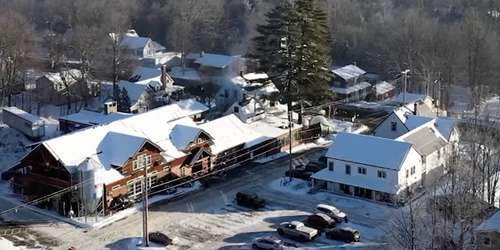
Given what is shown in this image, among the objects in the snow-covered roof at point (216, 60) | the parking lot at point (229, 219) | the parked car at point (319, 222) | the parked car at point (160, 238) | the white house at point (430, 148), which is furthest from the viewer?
the snow-covered roof at point (216, 60)

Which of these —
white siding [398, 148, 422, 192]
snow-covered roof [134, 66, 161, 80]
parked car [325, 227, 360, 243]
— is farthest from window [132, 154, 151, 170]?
snow-covered roof [134, 66, 161, 80]

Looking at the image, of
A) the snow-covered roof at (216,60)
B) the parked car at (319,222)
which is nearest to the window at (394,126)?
the parked car at (319,222)

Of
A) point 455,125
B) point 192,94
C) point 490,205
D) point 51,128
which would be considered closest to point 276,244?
point 490,205

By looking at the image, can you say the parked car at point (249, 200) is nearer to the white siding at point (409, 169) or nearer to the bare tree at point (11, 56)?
the white siding at point (409, 169)

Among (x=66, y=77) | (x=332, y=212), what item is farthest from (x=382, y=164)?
(x=66, y=77)

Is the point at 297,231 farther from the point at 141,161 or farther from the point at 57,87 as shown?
the point at 57,87

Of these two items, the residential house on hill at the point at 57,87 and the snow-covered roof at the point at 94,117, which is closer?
the snow-covered roof at the point at 94,117
